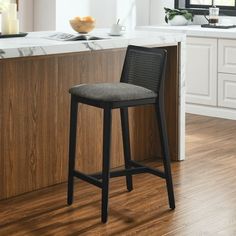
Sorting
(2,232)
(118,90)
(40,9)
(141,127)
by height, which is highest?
(40,9)

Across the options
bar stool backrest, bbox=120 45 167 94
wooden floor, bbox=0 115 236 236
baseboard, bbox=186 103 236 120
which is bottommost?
wooden floor, bbox=0 115 236 236

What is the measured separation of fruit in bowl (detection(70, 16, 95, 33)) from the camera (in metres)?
4.23

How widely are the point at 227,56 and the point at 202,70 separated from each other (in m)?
0.32

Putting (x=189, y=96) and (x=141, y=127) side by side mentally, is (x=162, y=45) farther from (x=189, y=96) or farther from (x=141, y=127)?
(x=189, y=96)

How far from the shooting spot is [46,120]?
12.9 feet

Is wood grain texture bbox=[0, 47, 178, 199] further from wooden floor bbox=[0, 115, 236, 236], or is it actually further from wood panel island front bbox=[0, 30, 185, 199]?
wooden floor bbox=[0, 115, 236, 236]

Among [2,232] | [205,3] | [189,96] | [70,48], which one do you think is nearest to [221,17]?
[205,3]

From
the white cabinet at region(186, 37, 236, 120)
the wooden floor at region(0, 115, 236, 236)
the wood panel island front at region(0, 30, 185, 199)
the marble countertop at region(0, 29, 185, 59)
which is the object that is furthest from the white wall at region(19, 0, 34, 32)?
the wooden floor at region(0, 115, 236, 236)

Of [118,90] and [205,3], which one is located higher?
[205,3]

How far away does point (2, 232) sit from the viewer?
10.7ft

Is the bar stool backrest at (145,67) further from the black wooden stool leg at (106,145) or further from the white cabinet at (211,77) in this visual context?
the white cabinet at (211,77)

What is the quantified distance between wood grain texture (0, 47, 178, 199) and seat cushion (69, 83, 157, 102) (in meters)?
0.37

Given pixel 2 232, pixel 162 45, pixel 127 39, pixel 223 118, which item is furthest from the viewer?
pixel 223 118

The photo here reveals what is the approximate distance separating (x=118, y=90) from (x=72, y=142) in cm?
41
